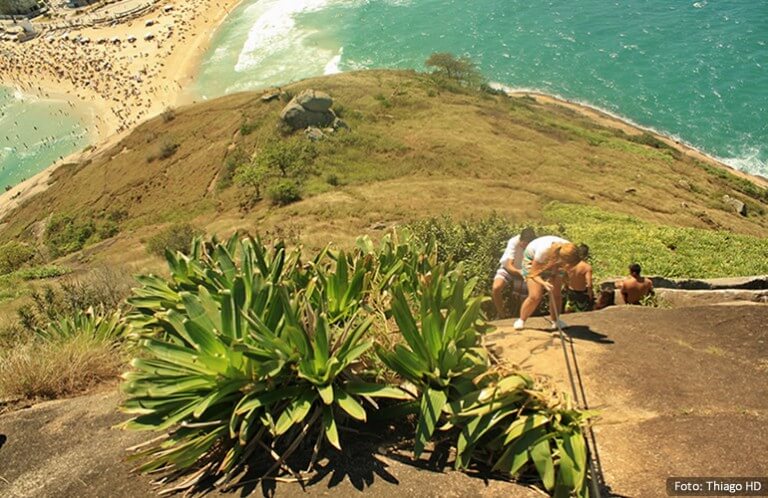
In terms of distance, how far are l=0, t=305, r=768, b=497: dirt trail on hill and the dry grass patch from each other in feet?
1.27

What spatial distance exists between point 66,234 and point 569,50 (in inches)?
1947

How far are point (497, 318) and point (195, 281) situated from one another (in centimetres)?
455

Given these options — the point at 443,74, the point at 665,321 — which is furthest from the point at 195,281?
the point at 443,74

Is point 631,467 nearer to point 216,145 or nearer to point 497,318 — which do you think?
point 497,318

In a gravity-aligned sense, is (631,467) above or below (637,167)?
above

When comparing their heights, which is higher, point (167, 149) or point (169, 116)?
point (169, 116)

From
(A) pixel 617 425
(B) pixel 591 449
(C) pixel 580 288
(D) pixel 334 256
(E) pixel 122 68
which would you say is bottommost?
(C) pixel 580 288

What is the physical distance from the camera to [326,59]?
60812 mm

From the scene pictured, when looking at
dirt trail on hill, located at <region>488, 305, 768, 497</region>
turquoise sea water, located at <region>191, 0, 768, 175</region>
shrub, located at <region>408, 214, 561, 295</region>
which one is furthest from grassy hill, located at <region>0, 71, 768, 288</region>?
turquoise sea water, located at <region>191, 0, 768, 175</region>

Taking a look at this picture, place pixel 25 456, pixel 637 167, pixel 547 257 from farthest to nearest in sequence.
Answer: pixel 637 167
pixel 547 257
pixel 25 456

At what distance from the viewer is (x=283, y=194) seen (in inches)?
937

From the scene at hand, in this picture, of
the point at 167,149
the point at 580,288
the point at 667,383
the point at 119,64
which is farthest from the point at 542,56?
the point at 667,383

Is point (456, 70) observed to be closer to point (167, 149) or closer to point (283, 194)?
point (167, 149)

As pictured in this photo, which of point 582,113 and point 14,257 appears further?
point 582,113
